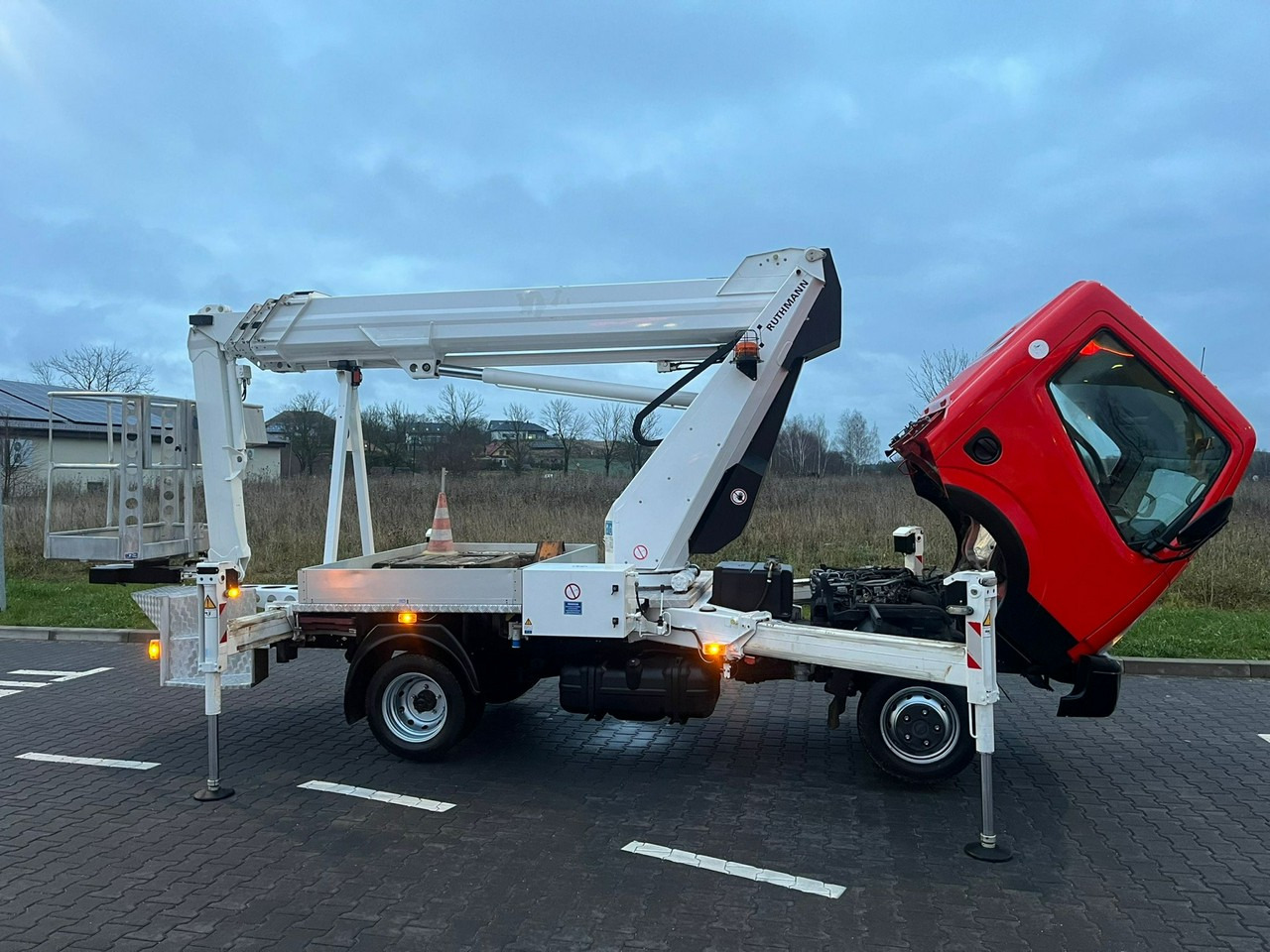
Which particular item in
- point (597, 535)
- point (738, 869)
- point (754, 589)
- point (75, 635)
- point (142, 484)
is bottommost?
point (738, 869)

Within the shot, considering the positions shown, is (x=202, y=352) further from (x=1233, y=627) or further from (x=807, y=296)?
(x=1233, y=627)

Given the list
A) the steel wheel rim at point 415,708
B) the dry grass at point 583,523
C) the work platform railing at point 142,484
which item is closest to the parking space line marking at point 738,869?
the steel wheel rim at point 415,708

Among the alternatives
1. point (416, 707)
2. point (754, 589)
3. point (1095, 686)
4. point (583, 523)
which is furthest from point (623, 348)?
point (583, 523)

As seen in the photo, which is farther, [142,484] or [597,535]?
[597,535]

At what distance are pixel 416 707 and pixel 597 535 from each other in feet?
27.1

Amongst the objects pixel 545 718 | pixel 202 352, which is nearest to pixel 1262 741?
pixel 545 718

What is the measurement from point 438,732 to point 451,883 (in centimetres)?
173

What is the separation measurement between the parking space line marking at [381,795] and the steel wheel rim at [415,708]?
1.71ft

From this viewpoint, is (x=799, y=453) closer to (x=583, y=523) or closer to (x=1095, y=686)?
(x=583, y=523)

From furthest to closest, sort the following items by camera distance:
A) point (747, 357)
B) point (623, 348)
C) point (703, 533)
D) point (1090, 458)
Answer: point (623, 348) < point (703, 533) < point (747, 357) < point (1090, 458)

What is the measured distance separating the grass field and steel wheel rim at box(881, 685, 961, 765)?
4821mm

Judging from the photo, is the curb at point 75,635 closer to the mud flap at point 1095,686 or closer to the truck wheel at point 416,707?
the truck wheel at point 416,707

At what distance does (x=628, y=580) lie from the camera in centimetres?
531

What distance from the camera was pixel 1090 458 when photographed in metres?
4.98
